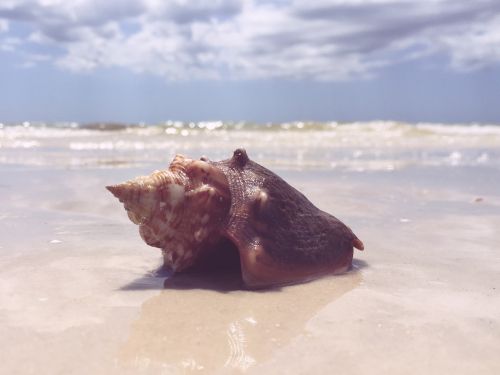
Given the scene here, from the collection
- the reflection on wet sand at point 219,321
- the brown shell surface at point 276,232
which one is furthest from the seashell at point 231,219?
the reflection on wet sand at point 219,321

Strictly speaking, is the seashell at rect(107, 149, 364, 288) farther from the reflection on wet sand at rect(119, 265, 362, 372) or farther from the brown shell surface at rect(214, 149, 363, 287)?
the reflection on wet sand at rect(119, 265, 362, 372)

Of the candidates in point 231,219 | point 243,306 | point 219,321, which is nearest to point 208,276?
point 231,219

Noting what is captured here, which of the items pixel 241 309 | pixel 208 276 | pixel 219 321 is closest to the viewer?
pixel 219 321

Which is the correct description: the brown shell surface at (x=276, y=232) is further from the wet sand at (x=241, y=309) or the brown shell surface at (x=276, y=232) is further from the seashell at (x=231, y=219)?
the wet sand at (x=241, y=309)

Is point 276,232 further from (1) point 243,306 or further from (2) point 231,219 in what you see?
(1) point 243,306

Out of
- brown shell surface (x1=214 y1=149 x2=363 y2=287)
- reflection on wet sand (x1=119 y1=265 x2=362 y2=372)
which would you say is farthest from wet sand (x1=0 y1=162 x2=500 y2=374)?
brown shell surface (x1=214 y1=149 x2=363 y2=287)
